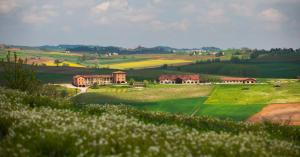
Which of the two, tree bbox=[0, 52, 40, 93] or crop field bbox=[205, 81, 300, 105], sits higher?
tree bbox=[0, 52, 40, 93]

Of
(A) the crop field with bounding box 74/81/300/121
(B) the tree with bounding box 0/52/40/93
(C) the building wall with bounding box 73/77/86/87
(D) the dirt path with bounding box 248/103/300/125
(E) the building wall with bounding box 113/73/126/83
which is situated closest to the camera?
(B) the tree with bounding box 0/52/40/93

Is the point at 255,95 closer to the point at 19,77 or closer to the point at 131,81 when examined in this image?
the point at 131,81

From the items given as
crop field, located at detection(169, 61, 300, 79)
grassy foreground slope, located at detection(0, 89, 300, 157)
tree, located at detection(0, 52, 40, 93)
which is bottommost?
crop field, located at detection(169, 61, 300, 79)

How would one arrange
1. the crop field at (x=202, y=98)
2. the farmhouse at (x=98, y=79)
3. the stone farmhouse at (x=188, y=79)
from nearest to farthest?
the crop field at (x=202, y=98) → the farmhouse at (x=98, y=79) → the stone farmhouse at (x=188, y=79)

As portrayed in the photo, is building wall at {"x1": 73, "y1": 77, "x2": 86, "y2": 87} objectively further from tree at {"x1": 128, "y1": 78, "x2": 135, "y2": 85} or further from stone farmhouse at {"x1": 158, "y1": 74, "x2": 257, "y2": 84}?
stone farmhouse at {"x1": 158, "y1": 74, "x2": 257, "y2": 84}

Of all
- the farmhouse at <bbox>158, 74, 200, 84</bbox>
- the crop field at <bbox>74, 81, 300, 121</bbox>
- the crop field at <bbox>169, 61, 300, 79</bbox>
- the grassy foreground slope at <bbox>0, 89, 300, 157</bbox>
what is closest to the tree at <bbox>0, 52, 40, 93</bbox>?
the grassy foreground slope at <bbox>0, 89, 300, 157</bbox>

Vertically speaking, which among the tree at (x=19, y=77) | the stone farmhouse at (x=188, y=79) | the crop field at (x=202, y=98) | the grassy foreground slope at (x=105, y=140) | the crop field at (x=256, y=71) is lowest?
the crop field at (x=202, y=98)

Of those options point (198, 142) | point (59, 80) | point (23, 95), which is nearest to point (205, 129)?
point (198, 142)

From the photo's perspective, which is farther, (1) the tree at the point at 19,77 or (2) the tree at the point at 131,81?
(2) the tree at the point at 131,81

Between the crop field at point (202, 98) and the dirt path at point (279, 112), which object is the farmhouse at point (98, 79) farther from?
the dirt path at point (279, 112)

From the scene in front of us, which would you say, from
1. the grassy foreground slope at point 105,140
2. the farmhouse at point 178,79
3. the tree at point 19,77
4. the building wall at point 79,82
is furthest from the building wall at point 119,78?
the grassy foreground slope at point 105,140
